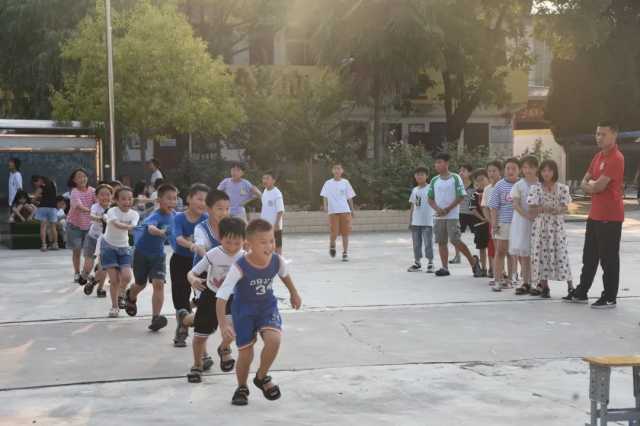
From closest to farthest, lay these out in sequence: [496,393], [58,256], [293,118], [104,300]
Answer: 1. [496,393]
2. [104,300]
3. [58,256]
4. [293,118]

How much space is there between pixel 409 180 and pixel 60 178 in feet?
27.6

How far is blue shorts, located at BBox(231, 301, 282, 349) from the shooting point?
6.36m

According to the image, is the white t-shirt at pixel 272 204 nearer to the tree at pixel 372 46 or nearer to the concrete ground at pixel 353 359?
the concrete ground at pixel 353 359

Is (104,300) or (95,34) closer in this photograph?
(104,300)

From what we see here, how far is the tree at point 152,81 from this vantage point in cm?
2577

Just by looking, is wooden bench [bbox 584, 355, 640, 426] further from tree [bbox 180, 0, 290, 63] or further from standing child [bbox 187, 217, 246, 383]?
tree [bbox 180, 0, 290, 63]

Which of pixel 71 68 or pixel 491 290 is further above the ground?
pixel 71 68

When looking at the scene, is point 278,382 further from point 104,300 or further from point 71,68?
point 71,68

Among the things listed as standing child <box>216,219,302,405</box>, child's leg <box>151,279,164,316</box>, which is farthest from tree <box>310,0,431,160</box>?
standing child <box>216,219,302,405</box>

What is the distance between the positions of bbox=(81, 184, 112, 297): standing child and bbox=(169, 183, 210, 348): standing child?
11.9ft

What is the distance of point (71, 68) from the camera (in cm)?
2939

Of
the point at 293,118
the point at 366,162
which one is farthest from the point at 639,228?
the point at 293,118

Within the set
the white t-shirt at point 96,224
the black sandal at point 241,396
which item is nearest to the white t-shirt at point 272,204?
the white t-shirt at point 96,224

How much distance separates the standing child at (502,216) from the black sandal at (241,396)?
6290 millimetres
